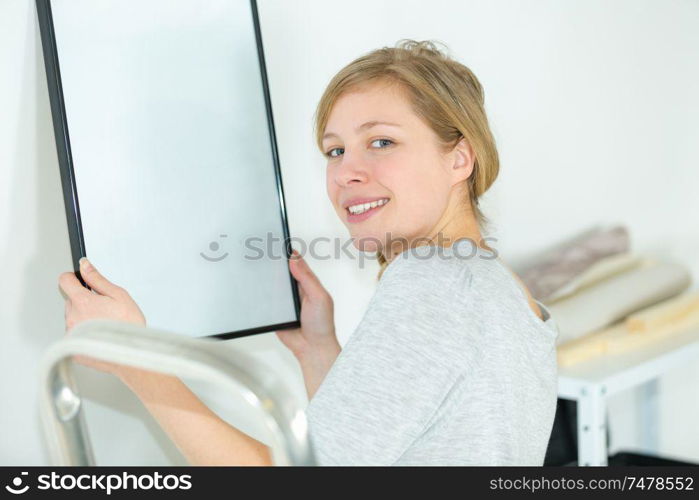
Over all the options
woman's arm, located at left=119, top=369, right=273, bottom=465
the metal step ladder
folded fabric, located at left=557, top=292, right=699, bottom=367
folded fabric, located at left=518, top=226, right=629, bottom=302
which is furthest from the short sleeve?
folded fabric, located at left=518, top=226, right=629, bottom=302

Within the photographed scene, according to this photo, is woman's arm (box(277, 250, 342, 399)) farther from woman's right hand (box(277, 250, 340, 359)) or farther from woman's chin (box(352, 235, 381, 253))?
woman's chin (box(352, 235, 381, 253))

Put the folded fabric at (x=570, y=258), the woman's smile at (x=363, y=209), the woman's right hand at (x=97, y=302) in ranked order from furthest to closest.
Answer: the folded fabric at (x=570, y=258) < the woman's smile at (x=363, y=209) < the woman's right hand at (x=97, y=302)

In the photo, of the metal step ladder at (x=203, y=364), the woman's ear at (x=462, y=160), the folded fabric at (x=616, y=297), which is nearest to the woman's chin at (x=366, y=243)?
the woman's ear at (x=462, y=160)

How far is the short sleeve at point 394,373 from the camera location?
30.4 inches

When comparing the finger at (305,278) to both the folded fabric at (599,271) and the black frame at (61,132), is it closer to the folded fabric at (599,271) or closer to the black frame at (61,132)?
the black frame at (61,132)

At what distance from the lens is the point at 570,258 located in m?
1.89

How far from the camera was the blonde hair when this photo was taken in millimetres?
1050

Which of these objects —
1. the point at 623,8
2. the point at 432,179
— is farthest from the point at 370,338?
the point at 623,8

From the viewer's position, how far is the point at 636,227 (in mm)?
2160

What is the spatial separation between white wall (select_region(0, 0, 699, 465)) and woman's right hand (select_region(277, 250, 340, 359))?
77mm

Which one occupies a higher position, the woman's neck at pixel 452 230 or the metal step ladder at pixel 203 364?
the woman's neck at pixel 452 230

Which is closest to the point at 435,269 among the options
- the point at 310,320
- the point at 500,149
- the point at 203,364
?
the point at 203,364

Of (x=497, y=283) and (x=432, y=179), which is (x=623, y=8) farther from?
(x=497, y=283)

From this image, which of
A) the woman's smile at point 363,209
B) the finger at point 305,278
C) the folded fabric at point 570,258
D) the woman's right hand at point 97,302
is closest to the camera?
the woman's right hand at point 97,302
